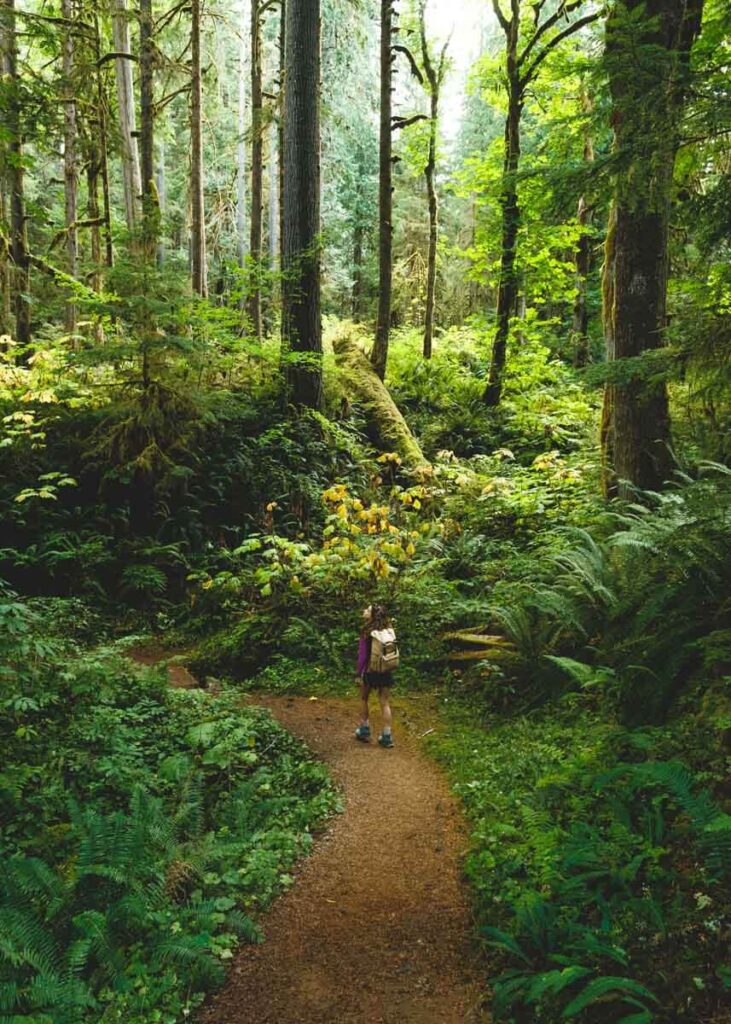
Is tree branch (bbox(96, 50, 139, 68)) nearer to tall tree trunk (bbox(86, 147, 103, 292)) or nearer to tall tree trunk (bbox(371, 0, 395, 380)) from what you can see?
tall tree trunk (bbox(86, 147, 103, 292))

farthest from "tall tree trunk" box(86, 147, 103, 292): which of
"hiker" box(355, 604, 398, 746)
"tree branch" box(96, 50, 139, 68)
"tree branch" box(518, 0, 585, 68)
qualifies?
"hiker" box(355, 604, 398, 746)

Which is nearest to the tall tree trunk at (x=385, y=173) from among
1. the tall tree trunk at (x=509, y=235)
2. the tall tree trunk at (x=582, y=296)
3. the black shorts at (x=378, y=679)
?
the tall tree trunk at (x=509, y=235)

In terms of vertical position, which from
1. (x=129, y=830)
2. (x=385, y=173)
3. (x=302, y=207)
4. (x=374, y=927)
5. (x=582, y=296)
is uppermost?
(x=385, y=173)

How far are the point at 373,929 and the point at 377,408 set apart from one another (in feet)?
40.2

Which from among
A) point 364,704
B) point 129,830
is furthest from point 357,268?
point 129,830

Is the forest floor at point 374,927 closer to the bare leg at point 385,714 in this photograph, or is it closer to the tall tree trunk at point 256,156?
the bare leg at point 385,714

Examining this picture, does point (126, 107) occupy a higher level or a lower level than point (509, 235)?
higher

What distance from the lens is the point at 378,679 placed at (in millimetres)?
6750

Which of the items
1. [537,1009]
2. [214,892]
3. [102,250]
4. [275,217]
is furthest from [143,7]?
[537,1009]

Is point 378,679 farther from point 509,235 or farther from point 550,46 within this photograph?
point 550,46

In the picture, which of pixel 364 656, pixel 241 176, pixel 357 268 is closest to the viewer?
pixel 364 656

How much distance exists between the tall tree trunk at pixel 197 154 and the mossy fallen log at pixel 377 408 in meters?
4.08

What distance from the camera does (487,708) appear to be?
23.1 feet

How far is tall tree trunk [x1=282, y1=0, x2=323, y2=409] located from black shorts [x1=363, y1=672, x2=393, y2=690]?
7180 millimetres
